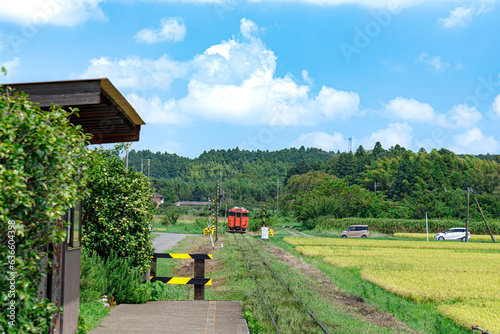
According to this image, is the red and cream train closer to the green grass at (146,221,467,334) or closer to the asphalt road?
the asphalt road

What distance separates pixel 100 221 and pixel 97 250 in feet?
2.25

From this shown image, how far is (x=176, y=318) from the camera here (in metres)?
8.25

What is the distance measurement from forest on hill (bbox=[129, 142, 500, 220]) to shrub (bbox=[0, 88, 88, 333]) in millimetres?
67089

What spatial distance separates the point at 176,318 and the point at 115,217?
2455mm

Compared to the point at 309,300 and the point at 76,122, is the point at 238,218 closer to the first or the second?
the point at 309,300

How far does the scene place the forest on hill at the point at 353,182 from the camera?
7631 cm

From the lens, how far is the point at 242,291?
13.2 metres

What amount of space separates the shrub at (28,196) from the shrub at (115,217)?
4.88 meters

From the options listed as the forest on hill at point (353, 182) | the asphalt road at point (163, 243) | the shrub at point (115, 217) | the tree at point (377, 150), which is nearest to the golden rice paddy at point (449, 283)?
the shrub at point (115, 217)

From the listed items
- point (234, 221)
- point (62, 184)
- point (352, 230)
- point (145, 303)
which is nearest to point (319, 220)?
point (352, 230)

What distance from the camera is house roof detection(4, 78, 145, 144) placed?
18.0 feet

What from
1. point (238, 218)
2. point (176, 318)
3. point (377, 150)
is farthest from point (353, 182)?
point (176, 318)

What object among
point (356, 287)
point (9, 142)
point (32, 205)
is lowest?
point (356, 287)

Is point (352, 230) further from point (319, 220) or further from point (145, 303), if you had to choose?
point (145, 303)
